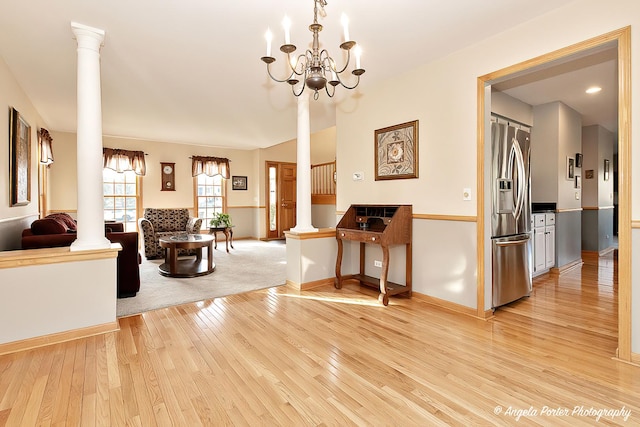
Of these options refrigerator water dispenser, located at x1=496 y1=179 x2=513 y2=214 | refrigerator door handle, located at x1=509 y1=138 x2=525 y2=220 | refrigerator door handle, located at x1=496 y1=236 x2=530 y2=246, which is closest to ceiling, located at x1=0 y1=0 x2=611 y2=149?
refrigerator door handle, located at x1=509 y1=138 x2=525 y2=220

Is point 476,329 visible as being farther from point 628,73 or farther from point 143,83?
point 143,83

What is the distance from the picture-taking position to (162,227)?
256 inches

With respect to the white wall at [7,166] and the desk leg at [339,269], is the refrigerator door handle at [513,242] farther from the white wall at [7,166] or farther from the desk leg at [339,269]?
the white wall at [7,166]

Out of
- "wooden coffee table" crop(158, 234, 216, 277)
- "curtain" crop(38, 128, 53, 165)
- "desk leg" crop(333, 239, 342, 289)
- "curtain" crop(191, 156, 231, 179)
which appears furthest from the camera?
"curtain" crop(191, 156, 231, 179)

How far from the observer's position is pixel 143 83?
12.6 ft

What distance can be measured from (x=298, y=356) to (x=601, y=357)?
2.07 meters

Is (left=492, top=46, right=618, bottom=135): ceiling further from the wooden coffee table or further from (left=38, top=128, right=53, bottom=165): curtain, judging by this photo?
(left=38, top=128, right=53, bottom=165): curtain

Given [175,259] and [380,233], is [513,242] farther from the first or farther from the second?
[175,259]

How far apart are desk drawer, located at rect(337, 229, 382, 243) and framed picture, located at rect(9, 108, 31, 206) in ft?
12.2

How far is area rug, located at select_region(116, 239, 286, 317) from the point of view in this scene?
346 cm

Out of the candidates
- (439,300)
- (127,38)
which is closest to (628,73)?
(439,300)

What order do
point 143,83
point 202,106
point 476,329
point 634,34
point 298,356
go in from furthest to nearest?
point 202,106, point 143,83, point 476,329, point 298,356, point 634,34

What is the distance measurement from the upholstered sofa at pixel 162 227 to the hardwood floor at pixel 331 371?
3.00 meters

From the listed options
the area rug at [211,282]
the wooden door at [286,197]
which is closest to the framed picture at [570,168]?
the area rug at [211,282]
